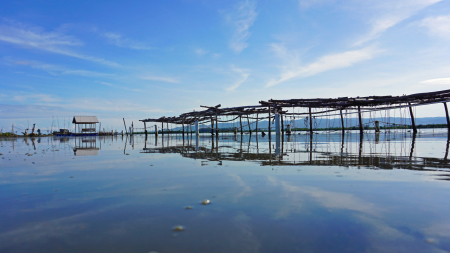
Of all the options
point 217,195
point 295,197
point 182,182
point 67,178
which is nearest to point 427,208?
point 295,197

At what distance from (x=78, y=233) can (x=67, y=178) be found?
3.58m

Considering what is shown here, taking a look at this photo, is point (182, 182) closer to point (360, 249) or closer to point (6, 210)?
point (6, 210)

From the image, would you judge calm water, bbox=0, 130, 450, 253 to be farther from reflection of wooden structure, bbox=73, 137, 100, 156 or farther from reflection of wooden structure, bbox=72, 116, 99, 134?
reflection of wooden structure, bbox=72, 116, 99, 134

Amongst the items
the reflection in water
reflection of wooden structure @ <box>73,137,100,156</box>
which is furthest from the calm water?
reflection of wooden structure @ <box>73,137,100,156</box>

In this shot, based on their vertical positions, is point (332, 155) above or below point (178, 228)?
above

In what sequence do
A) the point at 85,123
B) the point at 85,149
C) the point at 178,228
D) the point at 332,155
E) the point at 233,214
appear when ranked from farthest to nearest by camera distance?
the point at 85,123
the point at 85,149
the point at 332,155
the point at 233,214
the point at 178,228

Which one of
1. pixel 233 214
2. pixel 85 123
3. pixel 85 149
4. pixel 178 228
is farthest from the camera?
pixel 85 123

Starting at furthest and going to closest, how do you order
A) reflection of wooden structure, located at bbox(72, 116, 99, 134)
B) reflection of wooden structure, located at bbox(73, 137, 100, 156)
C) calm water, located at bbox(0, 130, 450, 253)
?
reflection of wooden structure, located at bbox(72, 116, 99, 134) → reflection of wooden structure, located at bbox(73, 137, 100, 156) → calm water, located at bbox(0, 130, 450, 253)

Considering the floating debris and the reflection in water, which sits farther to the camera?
the reflection in water

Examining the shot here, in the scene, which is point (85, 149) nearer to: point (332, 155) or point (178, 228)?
point (332, 155)

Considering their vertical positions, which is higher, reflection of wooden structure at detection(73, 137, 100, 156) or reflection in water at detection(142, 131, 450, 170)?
reflection in water at detection(142, 131, 450, 170)

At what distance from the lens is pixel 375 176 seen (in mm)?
4746

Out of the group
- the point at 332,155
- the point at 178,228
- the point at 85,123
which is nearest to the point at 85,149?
the point at 332,155

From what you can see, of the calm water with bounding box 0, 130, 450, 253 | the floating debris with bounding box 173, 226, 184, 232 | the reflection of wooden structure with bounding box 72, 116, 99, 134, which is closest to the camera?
the calm water with bounding box 0, 130, 450, 253
